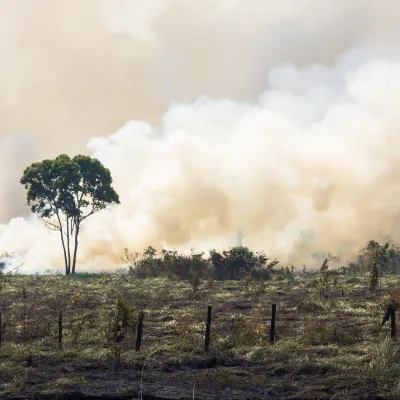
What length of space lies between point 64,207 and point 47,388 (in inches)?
1816

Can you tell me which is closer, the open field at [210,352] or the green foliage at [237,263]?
the open field at [210,352]

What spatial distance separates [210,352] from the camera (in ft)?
50.4

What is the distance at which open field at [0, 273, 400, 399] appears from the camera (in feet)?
37.0

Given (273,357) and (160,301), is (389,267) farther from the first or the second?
(273,357)

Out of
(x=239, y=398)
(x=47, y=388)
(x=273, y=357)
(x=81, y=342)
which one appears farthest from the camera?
(x=81, y=342)

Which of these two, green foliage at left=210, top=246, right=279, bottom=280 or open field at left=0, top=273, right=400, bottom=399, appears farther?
green foliage at left=210, top=246, right=279, bottom=280

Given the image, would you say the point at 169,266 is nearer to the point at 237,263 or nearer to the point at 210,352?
the point at 237,263

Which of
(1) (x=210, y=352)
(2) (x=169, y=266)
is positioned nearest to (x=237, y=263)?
(2) (x=169, y=266)

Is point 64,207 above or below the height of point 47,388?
above

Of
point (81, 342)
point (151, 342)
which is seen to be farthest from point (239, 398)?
point (81, 342)

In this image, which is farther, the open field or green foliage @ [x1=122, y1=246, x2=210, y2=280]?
green foliage @ [x1=122, y1=246, x2=210, y2=280]

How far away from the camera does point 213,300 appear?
2750 centimetres

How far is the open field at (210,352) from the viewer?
11.3 metres

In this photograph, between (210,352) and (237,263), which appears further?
(237,263)
